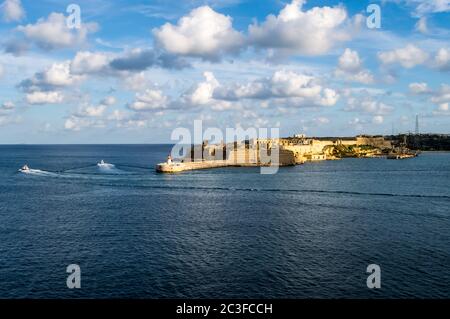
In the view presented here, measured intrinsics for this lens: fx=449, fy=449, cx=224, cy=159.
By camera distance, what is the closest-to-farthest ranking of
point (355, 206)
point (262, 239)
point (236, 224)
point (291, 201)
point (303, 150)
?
point (262, 239) < point (236, 224) < point (355, 206) < point (291, 201) < point (303, 150)

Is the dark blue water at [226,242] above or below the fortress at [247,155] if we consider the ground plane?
Result: below

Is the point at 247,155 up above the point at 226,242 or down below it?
above

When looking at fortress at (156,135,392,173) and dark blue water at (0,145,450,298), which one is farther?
fortress at (156,135,392,173)

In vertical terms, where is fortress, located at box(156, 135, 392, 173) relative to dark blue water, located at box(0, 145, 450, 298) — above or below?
above
